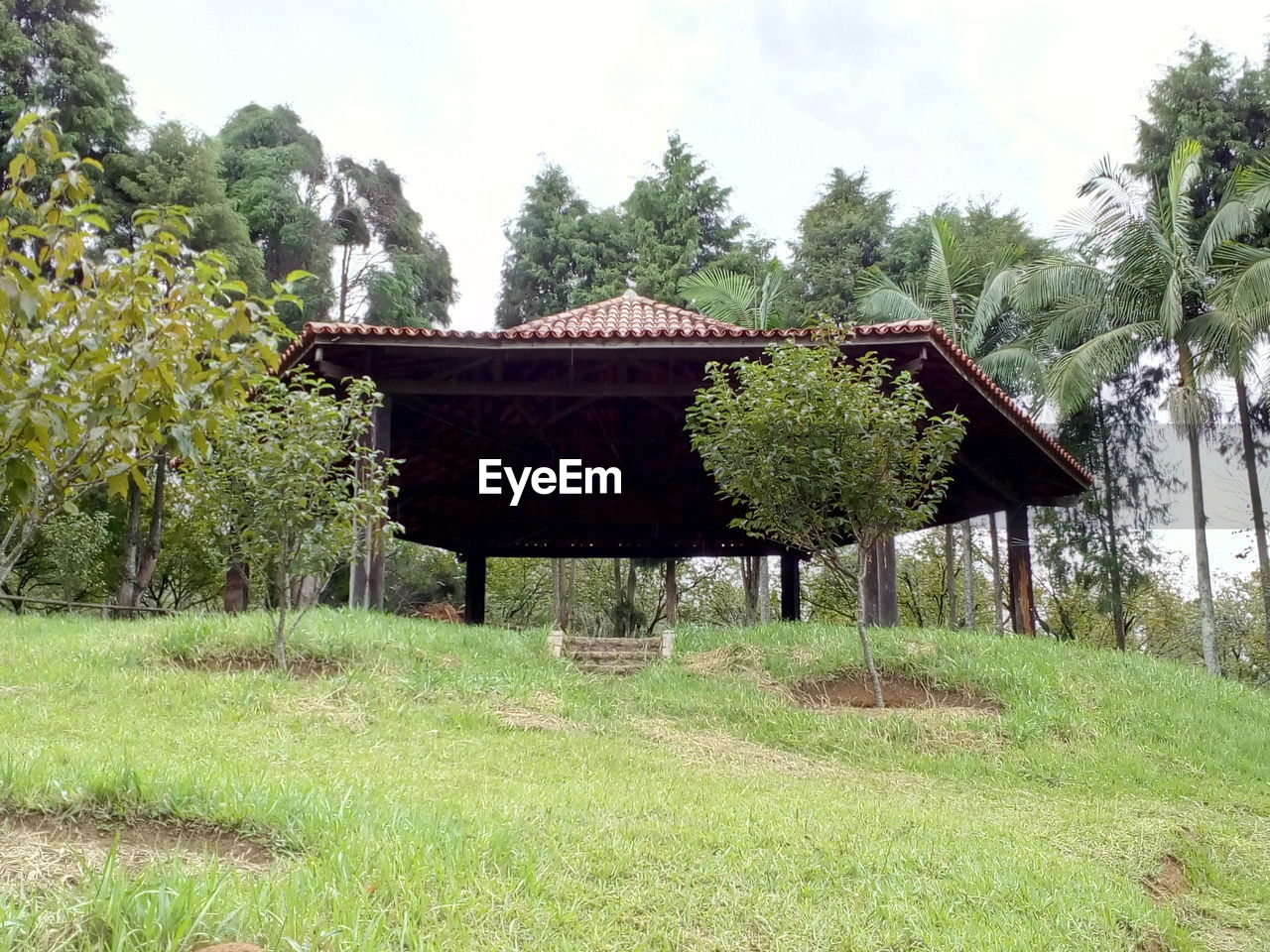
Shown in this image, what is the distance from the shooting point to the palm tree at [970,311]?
21078mm

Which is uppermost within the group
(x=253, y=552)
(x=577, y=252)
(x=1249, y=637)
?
(x=577, y=252)

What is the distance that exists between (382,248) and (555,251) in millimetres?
6030

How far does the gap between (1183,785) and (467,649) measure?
6060mm

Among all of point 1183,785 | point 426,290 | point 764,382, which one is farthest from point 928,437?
point 426,290

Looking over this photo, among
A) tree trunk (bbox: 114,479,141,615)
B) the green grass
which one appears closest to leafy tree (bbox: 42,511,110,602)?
tree trunk (bbox: 114,479,141,615)

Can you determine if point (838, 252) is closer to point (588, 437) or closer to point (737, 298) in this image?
point (737, 298)

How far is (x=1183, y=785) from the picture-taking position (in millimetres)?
6637

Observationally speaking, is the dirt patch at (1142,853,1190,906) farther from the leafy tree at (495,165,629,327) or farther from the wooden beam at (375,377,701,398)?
the leafy tree at (495,165,629,327)

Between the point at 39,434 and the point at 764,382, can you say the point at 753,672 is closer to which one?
the point at 764,382

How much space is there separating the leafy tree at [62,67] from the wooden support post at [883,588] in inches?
657

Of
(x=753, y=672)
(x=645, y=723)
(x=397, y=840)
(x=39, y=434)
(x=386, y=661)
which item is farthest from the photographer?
(x=753, y=672)

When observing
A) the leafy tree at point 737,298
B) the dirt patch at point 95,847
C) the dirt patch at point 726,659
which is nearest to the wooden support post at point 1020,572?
the dirt patch at point 726,659

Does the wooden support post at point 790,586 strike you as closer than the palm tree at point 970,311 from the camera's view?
Yes

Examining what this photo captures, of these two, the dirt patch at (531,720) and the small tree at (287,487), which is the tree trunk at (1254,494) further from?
the small tree at (287,487)
